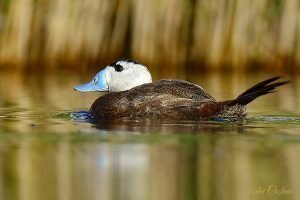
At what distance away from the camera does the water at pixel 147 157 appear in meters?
4.49

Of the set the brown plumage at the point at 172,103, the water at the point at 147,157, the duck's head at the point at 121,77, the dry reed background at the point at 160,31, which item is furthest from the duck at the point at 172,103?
the dry reed background at the point at 160,31

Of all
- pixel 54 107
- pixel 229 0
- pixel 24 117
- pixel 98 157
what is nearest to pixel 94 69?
pixel 229 0

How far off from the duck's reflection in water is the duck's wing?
220 millimetres

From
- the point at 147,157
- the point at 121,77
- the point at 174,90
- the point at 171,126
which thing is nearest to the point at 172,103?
the point at 174,90

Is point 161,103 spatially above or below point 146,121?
above

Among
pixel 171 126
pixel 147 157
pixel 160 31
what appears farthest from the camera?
pixel 160 31

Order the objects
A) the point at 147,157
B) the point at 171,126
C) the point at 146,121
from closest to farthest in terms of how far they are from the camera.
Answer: the point at 147,157 → the point at 171,126 → the point at 146,121

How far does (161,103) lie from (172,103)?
0.08 metres

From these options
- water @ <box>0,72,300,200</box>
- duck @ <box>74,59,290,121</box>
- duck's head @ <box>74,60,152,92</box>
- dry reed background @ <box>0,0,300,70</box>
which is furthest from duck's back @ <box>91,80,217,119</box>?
dry reed background @ <box>0,0,300,70</box>

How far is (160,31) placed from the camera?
37.6 ft

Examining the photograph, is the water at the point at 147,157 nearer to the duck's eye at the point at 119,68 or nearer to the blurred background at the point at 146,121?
the blurred background at the point at 146,121

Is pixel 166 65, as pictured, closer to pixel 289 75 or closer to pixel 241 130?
pixel 289 75

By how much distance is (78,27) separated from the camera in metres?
11.4

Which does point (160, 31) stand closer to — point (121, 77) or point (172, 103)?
point (121, 77)
